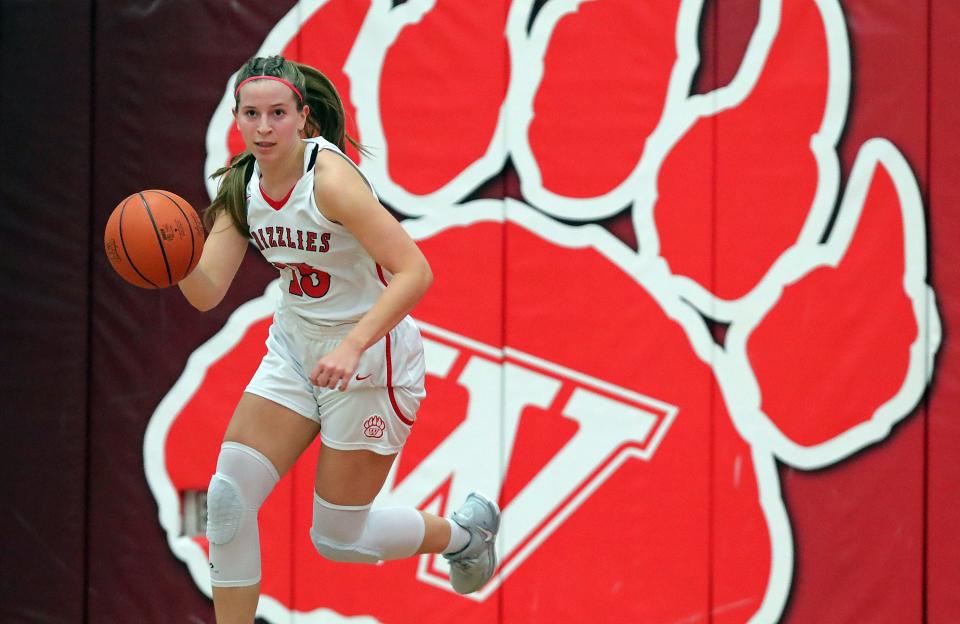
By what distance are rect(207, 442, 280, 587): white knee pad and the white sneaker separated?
755 millimetres

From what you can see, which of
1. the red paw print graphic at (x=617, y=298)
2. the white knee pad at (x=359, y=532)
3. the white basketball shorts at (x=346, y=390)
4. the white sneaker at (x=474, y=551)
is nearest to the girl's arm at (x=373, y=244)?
the white basketball shorts at (x=346, y=390)

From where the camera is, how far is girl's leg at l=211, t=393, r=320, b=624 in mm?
3246

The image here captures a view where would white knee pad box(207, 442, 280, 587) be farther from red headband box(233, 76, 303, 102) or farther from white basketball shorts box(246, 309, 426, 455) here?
red headband box(233, 76, 303, 102)

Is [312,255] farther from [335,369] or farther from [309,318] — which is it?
[335,369]

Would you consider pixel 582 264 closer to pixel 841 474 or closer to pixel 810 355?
pixel 810 355

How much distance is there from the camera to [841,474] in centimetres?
474

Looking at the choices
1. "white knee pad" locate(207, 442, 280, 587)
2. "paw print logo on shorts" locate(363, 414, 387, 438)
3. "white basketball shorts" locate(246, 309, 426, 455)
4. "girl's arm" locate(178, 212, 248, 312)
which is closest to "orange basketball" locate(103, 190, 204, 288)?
"girl's arm" locate(178, 212, 248, 312)

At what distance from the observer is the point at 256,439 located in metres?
3.25

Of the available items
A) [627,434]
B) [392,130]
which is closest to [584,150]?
[392,130]

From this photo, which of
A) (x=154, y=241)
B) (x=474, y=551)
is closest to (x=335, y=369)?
(x=154, y=241)

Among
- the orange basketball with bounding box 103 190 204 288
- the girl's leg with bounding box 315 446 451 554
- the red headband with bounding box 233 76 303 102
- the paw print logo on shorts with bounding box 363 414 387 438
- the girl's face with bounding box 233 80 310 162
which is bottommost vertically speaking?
the girl's leg with bounding box 315 446 451 554

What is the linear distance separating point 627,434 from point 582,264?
66 cm

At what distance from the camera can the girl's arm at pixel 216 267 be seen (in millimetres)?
3309

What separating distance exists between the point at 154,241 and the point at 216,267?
0.28 metres
